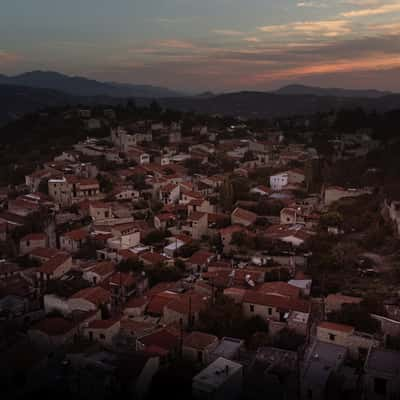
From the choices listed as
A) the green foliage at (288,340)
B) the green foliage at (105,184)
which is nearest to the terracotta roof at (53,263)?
the green foliage at (288,340)

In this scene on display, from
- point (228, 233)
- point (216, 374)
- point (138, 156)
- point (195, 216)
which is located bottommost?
Answer: point (228, 233)

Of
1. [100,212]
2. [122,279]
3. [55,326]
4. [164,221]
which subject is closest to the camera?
[55,326]

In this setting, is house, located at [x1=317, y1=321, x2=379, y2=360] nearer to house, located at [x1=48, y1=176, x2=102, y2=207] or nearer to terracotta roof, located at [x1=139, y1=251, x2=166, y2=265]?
terracotta roof, located at [x1=139, y1=251, x2=166, y2=265]

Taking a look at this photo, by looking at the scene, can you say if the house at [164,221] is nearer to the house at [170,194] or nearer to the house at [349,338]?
the house at [170,194]

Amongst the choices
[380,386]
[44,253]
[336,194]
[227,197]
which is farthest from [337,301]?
[336,194]

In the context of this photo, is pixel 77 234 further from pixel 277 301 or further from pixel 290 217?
pixel 277 301

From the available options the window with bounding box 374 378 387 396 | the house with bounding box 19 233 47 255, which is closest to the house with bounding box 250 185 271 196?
the house with bounding box 19 233 47 255

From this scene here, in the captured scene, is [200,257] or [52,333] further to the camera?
[200,257]
